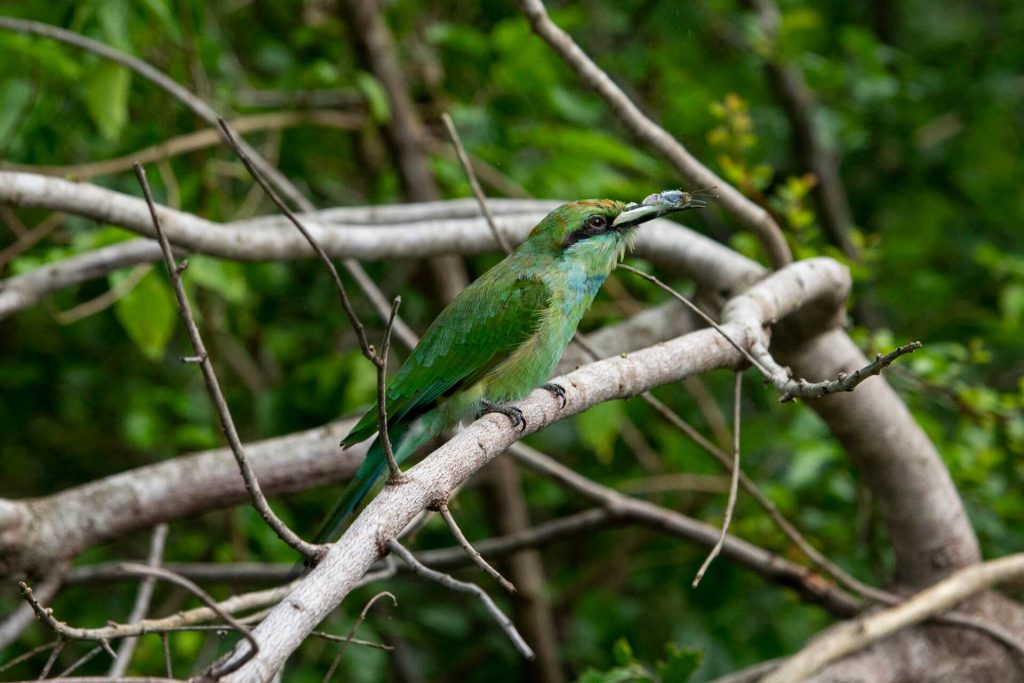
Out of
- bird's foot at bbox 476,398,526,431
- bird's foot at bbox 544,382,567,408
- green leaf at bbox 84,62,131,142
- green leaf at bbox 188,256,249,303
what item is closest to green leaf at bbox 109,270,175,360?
green leaf at bbox 188,256,249,303

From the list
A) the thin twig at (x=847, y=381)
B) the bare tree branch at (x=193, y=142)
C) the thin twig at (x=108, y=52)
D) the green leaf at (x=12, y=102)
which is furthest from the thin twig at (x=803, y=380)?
the green leaf at (x=12, y=102)

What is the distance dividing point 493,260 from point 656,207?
7.07 feet

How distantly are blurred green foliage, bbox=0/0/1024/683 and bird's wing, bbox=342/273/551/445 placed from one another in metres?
0.92

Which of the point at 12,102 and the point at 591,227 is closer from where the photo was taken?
the point at 591,227

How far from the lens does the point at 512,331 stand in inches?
116

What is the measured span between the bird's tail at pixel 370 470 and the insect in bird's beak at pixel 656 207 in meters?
0.75

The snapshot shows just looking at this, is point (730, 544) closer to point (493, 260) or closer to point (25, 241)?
point (493, 260)

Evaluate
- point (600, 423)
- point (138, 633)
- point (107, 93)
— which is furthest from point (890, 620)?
point (107, 93)

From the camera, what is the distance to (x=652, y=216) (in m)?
2.85

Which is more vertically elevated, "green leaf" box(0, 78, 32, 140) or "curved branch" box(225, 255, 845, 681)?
"green leaf" box(0, 78, 32, 140)

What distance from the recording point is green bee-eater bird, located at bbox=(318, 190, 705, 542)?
294cm

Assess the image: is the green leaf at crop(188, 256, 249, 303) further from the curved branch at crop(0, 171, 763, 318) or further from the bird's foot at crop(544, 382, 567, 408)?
the bird's foot at crop(544, 382, 567, 408)

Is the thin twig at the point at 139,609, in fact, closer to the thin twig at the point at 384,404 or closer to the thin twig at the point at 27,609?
the thin twig at the point at 27,609

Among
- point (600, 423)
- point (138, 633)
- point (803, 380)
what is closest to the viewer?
point (138, 633)
